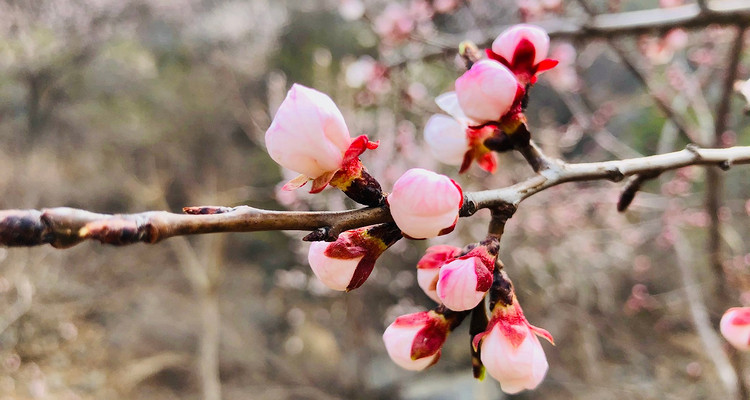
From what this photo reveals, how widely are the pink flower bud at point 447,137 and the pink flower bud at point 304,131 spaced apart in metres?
0.14

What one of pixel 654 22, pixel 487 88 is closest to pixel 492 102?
pixel 487 88

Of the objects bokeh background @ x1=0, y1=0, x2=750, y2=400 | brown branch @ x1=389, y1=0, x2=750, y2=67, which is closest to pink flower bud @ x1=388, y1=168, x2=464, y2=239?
brown branch @ x1=389, y1=0, x2=750, y2=67

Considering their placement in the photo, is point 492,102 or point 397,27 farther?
point 397,27

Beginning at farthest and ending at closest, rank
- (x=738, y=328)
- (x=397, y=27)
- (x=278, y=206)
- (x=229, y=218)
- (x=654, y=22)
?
(x=278, y=206) < (x=397, y=27) < (x=654, y=22) < (x=738, y=328) < (x=229, y=218)

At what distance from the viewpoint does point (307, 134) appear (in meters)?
0.22

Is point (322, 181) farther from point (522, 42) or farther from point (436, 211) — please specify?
point (522, 42)

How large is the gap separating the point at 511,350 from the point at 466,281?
2.0 inches

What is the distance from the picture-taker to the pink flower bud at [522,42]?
1.00 feet

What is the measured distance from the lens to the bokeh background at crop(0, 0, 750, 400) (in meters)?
1.99

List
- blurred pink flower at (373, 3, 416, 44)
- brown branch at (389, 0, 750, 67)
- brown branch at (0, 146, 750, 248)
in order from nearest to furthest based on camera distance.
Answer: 1. brown branch at (0, 146, 750, 248)
2. brown branch at (389, 0, 750, 67)
3. blurred pink flower at (373, 3, 416, 44)

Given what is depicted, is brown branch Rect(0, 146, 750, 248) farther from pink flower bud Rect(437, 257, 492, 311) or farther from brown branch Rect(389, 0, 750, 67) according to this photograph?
brown branch Rect(389, 0, 750, 67)

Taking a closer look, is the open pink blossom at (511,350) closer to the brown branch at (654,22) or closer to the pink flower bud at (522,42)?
the pink flower bud at (522,42)

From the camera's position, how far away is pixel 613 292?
2674 millimetres

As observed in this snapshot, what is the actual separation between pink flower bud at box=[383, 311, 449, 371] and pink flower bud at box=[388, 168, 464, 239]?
0.09 meters
